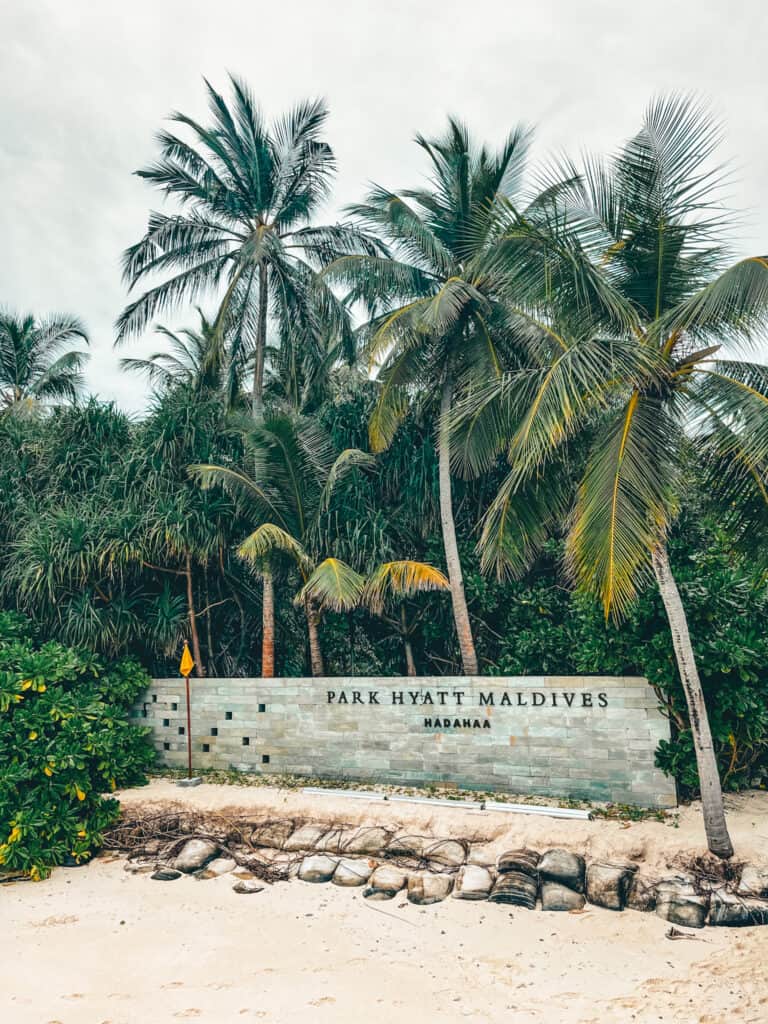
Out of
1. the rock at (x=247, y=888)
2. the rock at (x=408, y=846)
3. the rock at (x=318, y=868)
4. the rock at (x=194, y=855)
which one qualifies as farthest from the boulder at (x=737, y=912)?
the rock at (x=194, y=855)

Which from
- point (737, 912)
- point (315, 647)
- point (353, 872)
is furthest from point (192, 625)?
point (737, 912)

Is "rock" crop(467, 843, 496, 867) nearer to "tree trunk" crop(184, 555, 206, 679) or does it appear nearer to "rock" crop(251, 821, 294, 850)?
"rock" crop(251, 821, 294, 850)

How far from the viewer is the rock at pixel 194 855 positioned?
27.0 feet

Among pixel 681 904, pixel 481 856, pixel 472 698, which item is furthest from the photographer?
pixel 472 698

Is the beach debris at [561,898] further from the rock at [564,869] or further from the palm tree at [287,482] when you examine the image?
the palm tree at [287,482]

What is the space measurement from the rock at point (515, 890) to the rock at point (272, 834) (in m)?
2.91

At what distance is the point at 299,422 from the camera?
1246 centimetres

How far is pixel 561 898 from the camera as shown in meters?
6.78

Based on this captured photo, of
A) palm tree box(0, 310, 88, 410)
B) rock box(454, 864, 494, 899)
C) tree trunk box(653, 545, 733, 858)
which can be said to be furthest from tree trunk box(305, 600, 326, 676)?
palm tree box(0, 310, 88, 410)

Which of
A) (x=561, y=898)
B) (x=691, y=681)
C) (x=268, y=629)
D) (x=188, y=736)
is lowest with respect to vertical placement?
(x=561, y=898)

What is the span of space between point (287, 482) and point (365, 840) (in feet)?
20.4

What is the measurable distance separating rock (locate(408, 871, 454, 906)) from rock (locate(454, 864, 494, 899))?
111 mm

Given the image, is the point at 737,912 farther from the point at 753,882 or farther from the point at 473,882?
the point at 473,882

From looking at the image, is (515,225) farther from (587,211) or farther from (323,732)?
(323,732)
